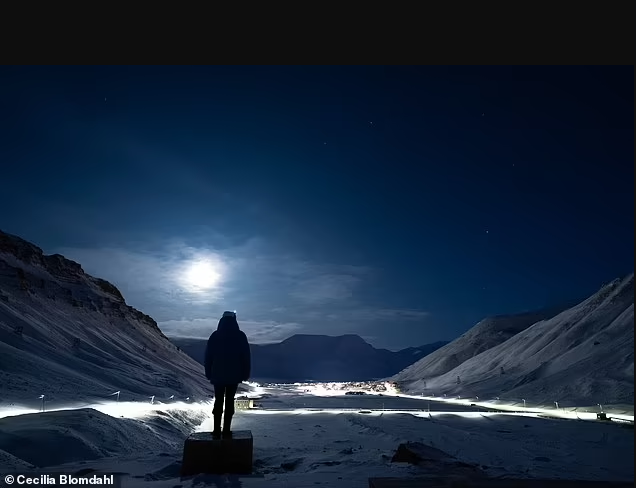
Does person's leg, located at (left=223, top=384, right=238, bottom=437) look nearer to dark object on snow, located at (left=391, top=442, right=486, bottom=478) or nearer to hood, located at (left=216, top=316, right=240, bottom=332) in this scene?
hood, located at (left=216, top=316, right=240, bottom=332)

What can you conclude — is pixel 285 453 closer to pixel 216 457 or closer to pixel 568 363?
pixel 216 457

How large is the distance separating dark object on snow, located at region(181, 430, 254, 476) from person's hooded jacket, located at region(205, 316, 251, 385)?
119 cm

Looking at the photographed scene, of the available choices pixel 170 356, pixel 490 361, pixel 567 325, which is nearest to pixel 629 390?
pixel 567 325

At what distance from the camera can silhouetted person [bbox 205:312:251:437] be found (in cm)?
762

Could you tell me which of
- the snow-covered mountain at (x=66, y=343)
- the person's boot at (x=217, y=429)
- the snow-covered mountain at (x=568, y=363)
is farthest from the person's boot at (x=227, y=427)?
the snow-covered mountain at (x=568, y=363)

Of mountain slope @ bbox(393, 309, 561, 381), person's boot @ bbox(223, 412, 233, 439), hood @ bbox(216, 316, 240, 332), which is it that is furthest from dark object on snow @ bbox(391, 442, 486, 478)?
mountain slope @ bbox(393, 309, 561, 381)

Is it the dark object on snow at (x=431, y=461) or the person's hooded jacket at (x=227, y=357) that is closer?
the dark object on snow at (x=431, y=461)

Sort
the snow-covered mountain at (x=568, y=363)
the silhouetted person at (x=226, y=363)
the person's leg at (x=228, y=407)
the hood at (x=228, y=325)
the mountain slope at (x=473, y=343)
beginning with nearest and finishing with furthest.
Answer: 1. the person's leg at (x=228, y=407)
2. the silhouetted person at (x=226, y=363)
3. the hood at (x=228, y=325)
4. the snow-covered mountain at (x=568, y=363)
5. the mountain slope at (x=473, y=343)

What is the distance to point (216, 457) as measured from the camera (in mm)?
6531

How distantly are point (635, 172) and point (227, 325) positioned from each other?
21.5ft

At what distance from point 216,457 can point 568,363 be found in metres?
49.0

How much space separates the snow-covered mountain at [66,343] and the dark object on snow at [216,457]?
11.1 meters

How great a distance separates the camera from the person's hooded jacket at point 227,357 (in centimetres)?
763

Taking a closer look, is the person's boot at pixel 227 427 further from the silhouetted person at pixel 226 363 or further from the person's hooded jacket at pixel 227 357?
the person's hooded jacket at pixel 227 357
